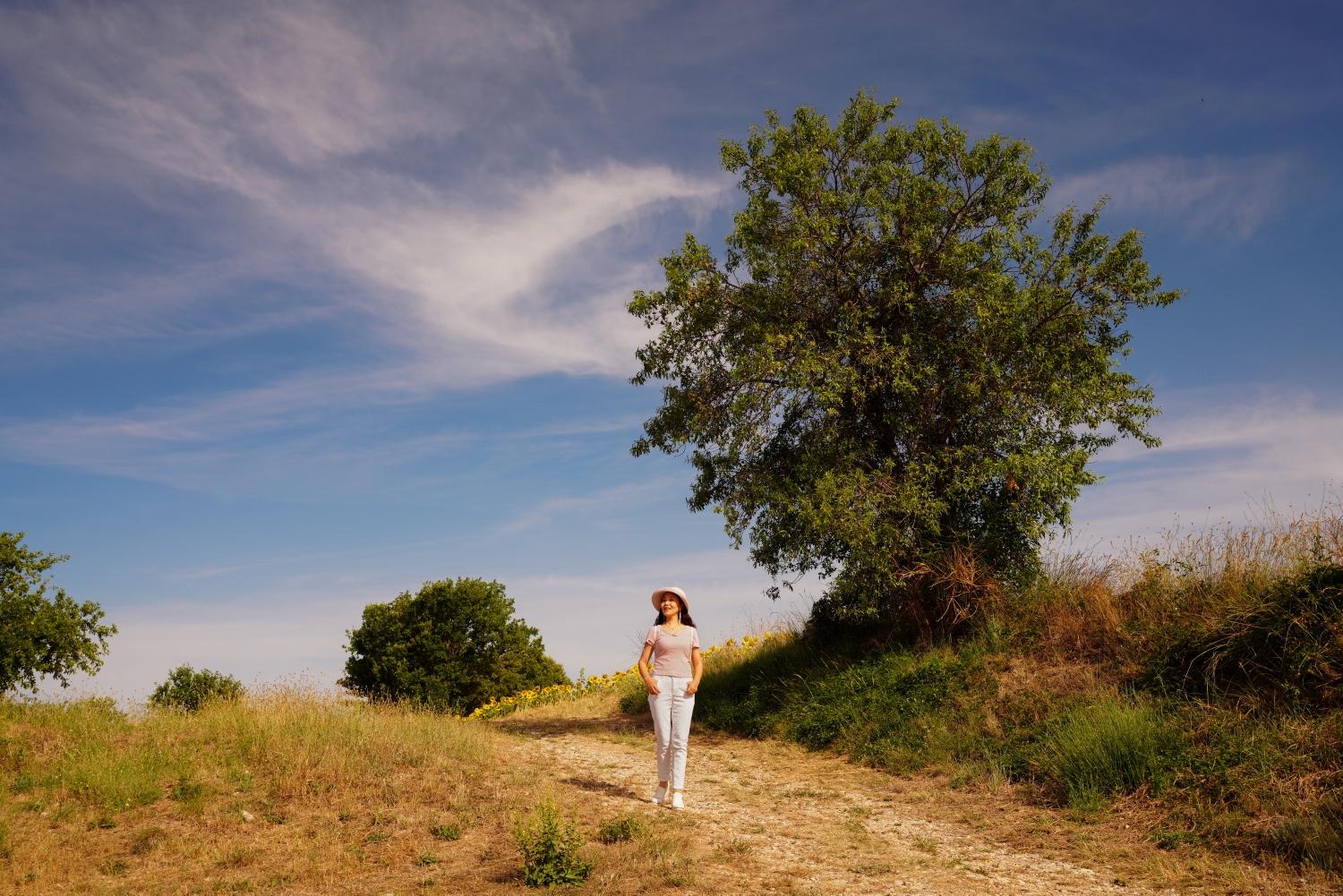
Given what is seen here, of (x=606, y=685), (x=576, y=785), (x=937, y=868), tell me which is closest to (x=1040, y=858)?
(x=937, y=868)

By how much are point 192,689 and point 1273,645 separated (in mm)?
18165

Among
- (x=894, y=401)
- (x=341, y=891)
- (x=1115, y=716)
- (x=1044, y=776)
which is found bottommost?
(x=341, y=891)

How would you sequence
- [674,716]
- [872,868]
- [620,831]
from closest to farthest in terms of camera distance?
1. [872,868]
2. [620,831]
3. [674,716]

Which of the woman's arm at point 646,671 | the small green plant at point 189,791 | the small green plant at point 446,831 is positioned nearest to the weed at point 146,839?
the small green plant at point 189,791

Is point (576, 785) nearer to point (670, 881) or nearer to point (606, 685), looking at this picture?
point (670, 881)

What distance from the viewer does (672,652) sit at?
921 centimetres

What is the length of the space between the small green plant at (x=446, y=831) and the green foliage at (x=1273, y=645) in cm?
835

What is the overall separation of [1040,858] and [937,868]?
1096 mm

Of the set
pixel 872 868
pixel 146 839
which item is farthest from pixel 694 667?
pixel 146 839

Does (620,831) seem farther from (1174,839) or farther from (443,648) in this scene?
(443,648)

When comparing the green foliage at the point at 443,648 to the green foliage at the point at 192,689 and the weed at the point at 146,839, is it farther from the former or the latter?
the weed at the point at 146,839

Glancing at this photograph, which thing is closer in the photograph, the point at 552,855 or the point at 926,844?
the point at 552,855

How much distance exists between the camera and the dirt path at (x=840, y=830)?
22.6 ft

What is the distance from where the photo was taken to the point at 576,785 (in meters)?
10.3
